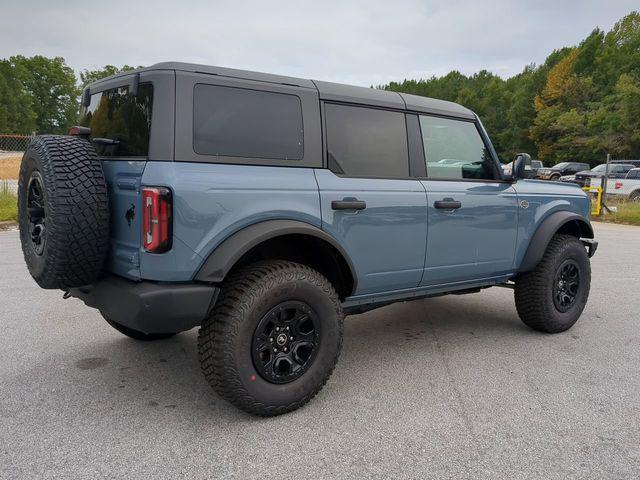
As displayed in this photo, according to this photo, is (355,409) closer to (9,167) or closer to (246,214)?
(246,214)

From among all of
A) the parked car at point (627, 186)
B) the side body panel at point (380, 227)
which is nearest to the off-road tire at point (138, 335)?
the side body panel at point (380, 227)

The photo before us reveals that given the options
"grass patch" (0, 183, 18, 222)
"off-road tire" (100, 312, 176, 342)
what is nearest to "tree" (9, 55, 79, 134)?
"grass patch" (0, 183, 18, 222)

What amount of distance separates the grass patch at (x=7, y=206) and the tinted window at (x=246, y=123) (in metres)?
10.2

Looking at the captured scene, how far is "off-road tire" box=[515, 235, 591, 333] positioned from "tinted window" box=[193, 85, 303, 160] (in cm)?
249

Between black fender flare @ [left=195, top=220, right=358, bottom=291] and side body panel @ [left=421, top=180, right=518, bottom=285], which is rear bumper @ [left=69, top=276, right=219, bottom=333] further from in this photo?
side body panel @ [left=421, top=180, right=518, bottom=285]

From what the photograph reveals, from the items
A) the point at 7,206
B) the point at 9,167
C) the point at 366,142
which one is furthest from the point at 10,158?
the point at 366,142

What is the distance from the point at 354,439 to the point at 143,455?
40.9 inches

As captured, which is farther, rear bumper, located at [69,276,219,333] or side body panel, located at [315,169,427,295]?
side body panel, located at [315,169,427,295]

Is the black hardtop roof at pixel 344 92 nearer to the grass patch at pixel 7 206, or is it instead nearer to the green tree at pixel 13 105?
the grass patch at pixel 7 206

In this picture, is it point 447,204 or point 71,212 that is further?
point 447,204

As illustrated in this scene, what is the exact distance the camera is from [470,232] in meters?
3.86

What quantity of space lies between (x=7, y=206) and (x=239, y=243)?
1149cm

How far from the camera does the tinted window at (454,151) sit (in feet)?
12.5

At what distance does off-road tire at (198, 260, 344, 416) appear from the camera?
106 inches
